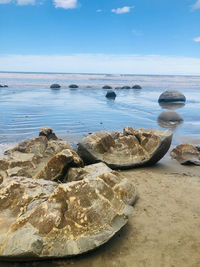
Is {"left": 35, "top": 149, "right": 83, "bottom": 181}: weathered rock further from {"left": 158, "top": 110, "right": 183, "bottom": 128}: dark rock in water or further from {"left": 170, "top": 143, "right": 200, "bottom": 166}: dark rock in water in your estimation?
{"left": 158, "top": 110, "right": 183, "bottom": 128}: dark rock in water

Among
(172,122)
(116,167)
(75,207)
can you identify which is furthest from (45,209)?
(172,122)

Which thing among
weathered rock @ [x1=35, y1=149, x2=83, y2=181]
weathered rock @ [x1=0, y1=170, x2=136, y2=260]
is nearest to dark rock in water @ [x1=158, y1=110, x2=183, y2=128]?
weathered rock @ [x1=35, y1=149, x2=83, y2=181]

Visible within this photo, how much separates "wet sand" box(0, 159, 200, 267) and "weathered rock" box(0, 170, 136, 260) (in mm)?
221

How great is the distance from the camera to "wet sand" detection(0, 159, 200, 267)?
3.09 m

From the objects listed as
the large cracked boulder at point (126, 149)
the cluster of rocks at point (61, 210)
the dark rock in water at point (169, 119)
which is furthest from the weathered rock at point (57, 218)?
the dark rock in water at point (169, 119)

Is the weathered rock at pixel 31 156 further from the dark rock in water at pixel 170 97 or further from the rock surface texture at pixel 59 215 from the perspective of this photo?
the dark rock in water at pixel 170 97

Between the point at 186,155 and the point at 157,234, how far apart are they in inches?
154

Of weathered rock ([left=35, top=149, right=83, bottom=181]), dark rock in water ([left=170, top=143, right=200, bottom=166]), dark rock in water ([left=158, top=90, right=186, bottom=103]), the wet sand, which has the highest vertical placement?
weathered rock ([left=35, top=149, right=83, bottom=181])

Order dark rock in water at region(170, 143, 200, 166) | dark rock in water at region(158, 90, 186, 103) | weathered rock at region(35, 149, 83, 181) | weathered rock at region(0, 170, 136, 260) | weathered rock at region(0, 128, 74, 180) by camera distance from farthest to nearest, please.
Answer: dark rock in water at region(158, 90, 186, 103), dark rock in water at region(170, 143, 200, 166), weathered rock at region(0, 128, 74, 180), weathered rock at region(35, 149, 83, 181), weathered rock at region(0, 170, 136, 260)

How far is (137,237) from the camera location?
354cm

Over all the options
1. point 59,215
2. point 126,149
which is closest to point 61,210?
point 59,215

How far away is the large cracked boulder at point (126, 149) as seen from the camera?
6.36 metres

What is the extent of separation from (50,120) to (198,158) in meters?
7.14

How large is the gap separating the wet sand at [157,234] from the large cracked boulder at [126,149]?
3.18 ft
